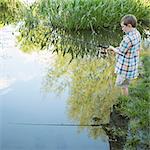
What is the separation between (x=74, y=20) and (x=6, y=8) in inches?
31.9

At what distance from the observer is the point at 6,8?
3.55 metres

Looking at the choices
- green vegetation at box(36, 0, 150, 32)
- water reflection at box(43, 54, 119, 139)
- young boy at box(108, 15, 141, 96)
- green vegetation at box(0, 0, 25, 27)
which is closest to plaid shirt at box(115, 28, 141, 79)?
young boy at box(108, 15, 141, 96)

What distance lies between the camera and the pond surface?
5.52 feet

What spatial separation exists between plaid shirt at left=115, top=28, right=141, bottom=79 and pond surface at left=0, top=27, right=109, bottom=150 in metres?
0.30

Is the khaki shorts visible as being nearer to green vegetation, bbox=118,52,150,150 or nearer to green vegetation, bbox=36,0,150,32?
green vegetation, bbox=118,52,150,150

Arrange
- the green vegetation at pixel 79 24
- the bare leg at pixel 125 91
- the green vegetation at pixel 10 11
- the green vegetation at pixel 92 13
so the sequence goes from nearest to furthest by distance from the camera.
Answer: the bare leg at pixel 125 91 < the green vegetation at pixel 79 24 < the green vegetation at pixel 92 13 < the green vegetation at pixel 10 11

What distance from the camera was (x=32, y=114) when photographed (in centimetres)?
193

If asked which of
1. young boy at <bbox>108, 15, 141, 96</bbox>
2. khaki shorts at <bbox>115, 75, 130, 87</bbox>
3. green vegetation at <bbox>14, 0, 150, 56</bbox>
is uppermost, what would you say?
green vegetation at <bbox>14, 0, 150, 56</bbox>

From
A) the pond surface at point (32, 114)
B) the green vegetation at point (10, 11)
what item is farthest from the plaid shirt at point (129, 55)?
→ the green vegetation at point (10, 11)

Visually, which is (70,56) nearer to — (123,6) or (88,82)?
(88,82)

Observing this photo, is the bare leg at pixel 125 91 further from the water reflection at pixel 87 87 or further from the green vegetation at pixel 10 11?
the green vegetation at pixel 10 11

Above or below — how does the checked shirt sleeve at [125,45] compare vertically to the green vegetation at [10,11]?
below

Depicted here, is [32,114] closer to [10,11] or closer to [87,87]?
[87,87]

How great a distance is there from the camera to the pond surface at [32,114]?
5.52 ft
